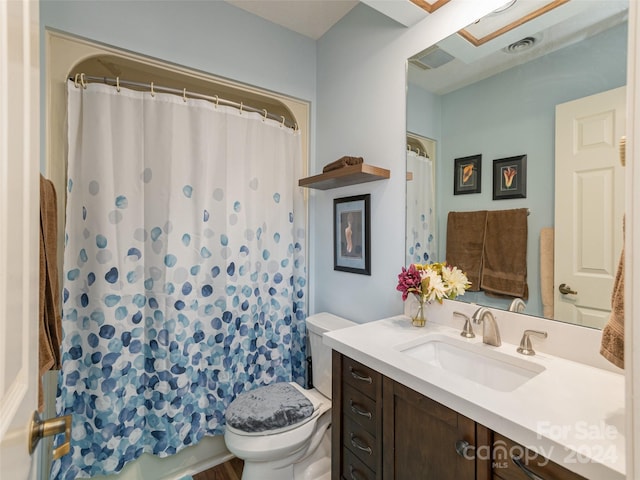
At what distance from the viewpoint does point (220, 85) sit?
73.5 inches

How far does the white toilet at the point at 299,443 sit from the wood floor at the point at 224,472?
1.12ft

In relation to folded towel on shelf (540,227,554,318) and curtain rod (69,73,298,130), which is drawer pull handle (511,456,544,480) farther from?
curtain rod (69,73,298,130)

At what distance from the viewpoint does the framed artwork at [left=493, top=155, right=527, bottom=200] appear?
1.15 m

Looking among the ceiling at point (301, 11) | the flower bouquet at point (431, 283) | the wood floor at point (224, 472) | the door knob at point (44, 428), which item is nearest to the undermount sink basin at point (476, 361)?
the flower bouquet at point (431, 283)

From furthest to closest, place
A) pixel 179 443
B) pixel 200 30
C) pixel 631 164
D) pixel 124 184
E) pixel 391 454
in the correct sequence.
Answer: pixel 200 30, pixel 179 443, pixel 124 184, pixel 391 454, pixel 631 164

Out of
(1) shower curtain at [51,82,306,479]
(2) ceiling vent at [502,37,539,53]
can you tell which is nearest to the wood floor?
(1) shower curtain at [51,82,306,479]

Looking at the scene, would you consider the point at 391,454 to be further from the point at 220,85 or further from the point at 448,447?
the point at 220,85

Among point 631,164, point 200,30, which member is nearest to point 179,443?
point 631,164

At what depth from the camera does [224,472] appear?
1.74m

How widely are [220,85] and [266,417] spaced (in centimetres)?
192

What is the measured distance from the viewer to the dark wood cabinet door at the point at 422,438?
31.8 inches

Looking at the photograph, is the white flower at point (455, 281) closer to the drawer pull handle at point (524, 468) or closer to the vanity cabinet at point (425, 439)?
the vanity cabinet at point (425, 439)

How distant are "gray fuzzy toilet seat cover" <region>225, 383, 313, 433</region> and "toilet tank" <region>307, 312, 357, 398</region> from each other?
176 mm

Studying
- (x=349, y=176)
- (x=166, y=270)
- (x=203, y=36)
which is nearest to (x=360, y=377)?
(x=349, y=176)
